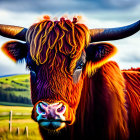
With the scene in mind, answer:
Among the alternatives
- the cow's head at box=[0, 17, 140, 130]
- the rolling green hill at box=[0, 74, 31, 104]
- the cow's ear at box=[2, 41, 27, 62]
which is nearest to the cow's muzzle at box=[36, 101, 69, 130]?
the cow's head at box=[0, 17, 140, 130]

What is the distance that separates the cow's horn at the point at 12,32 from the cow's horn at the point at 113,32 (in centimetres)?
141

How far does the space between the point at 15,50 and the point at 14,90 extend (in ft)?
146

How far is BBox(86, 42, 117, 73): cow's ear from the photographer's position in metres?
5.16

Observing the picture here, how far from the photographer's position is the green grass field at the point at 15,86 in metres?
48.3

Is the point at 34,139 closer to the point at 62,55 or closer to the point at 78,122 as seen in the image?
the point at 78,122

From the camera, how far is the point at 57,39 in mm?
4980

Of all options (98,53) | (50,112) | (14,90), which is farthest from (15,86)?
(50,112)

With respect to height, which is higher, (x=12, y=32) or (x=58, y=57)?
(x=12, y=32)

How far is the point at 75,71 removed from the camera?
4.90 metres

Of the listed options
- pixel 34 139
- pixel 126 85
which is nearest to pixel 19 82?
pixel 34 139

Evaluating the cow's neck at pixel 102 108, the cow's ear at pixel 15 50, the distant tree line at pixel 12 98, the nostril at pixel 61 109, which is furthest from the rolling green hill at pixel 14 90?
the nostril at pixel 61 109

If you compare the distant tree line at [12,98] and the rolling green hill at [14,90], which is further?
the rolling green hill at [14,90]

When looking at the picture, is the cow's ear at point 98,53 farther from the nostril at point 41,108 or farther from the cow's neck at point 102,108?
the nostril at point 41,108

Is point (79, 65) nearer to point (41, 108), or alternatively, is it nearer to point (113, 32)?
point (113, 32)
